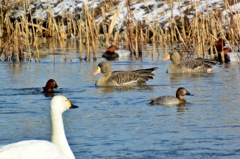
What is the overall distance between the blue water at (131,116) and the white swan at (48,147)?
1297mm

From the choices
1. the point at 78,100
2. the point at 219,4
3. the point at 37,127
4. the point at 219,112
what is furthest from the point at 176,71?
the point at 219,4

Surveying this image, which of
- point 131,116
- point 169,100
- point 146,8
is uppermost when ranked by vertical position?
point 146,8

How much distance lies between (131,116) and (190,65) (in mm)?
6804

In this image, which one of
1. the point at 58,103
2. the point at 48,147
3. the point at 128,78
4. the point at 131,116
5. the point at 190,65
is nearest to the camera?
the point at 48,147

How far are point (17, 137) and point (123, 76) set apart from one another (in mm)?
5967

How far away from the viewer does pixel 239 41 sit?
739 inches

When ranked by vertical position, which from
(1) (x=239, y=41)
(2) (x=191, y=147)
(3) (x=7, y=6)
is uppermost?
(3) (x=7, y=6)

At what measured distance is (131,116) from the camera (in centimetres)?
1120

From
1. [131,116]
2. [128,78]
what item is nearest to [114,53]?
[128,78]

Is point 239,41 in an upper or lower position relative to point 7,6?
lower

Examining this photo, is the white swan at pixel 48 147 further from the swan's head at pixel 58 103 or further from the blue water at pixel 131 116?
the blue water at pixel 131 116

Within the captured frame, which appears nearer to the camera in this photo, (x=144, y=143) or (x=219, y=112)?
(x=144, y=143)

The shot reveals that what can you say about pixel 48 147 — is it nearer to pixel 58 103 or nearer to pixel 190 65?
pixel 58 103

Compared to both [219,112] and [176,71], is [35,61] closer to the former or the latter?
[176,71]
